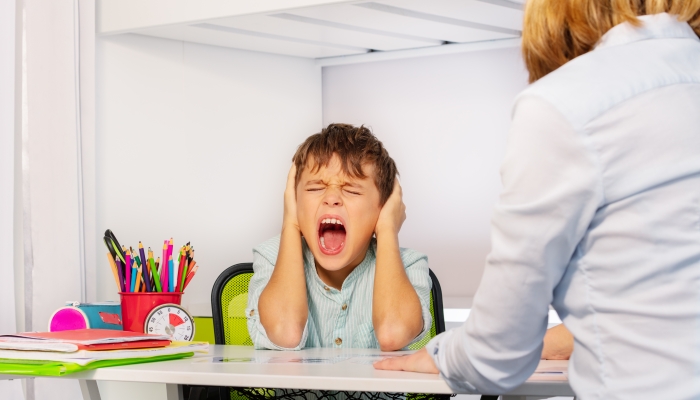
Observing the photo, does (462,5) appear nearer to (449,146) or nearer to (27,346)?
(449,146)

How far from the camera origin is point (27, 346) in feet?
3.33

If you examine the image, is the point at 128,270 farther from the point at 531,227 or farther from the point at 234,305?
the point at 531,227

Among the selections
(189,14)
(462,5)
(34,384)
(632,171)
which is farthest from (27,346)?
(462,5)

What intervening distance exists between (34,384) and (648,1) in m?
1.42

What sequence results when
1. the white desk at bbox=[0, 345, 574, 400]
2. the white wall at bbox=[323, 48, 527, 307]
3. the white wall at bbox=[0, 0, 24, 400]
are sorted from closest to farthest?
1. the white desk at bbox=[0, 345, 574, 400]
2. the white wall at bbox=[0, 0, 24, 400]
3. the white wall at bbox=[323, 48, 527, 307]

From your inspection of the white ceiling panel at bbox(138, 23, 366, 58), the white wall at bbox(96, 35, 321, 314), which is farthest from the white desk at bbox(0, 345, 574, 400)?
the white ceiling panel at bbox(138, 23, 366, 58)

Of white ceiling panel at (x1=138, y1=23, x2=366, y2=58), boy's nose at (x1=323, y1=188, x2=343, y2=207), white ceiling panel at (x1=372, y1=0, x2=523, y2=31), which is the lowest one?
boy's nose at (x1=323, y1=188, x2=343, y2=207)

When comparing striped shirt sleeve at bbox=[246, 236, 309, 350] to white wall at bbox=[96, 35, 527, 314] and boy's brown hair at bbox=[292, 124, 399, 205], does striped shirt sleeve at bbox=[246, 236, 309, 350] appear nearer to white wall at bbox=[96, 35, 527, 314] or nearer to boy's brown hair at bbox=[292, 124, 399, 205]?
boy's brown hair at bbox=[292, 124, 399, 205]

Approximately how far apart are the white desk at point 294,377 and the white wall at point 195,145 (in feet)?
2.65

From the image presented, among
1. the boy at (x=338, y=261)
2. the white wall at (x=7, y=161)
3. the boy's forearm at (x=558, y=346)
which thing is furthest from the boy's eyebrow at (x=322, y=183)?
the white wall at (x=7, y=161)

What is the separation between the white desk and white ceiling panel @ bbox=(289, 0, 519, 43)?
0.83 meters

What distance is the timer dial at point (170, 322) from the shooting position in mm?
1407

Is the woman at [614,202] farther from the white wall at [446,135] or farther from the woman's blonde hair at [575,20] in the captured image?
the white wall at [446,135]

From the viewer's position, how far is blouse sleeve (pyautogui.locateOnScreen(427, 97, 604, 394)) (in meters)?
0.63
